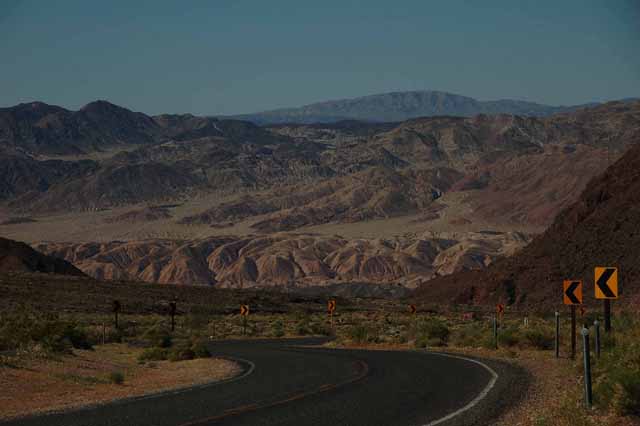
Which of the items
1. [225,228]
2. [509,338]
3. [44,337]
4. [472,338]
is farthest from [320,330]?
[225,228]

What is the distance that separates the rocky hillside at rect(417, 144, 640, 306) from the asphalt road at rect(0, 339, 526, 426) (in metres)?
42.2

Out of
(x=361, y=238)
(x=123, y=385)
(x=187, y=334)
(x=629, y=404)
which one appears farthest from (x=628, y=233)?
(x=361, y=238)

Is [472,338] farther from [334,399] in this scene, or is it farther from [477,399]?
[334,399]

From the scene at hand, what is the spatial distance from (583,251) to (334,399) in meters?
56.1

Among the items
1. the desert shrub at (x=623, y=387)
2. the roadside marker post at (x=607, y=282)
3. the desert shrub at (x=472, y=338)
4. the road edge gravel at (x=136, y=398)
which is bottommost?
the desert shrub at (x=472, y=338)

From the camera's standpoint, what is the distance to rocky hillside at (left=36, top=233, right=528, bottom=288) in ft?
439

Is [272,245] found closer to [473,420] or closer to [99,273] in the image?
[99,273]

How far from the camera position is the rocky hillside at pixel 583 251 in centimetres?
6406

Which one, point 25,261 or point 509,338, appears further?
point 25,261

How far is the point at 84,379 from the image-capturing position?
64.4 feet

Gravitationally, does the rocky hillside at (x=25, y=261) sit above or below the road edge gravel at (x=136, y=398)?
below

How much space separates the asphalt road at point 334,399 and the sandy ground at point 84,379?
3.57 ft

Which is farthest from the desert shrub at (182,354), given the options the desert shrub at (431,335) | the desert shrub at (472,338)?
the desert shrub at (472,338)

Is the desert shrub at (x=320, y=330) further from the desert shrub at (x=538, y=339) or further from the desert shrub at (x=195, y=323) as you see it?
the desert shrub at (x=538, y=339)
